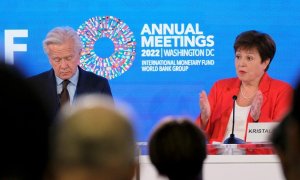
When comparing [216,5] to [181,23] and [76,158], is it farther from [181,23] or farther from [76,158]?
[76,158]

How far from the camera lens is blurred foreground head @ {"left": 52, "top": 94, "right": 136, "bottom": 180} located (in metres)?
0.84

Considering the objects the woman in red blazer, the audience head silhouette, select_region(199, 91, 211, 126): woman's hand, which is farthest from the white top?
the audience head silhouette

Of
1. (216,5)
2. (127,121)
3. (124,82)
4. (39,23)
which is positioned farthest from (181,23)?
(127,121)

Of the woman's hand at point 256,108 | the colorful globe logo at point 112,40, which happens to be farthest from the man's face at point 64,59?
the woman's hand at point 256,108

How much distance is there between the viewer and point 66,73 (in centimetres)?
500

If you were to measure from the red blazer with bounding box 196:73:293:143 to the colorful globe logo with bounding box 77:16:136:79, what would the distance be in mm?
671

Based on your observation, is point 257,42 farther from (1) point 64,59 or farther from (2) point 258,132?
(1) point 64,59

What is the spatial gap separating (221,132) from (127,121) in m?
3.98

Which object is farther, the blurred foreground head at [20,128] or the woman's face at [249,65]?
the woman's face at [249,65]

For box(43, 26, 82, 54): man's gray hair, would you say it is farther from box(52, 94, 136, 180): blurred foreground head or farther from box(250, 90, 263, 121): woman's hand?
box(52, 94, 136, 180): blurred foreground head

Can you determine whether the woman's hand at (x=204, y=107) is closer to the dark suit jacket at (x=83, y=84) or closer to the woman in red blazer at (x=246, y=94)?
the woman in red blazer at (x=246, y=94)

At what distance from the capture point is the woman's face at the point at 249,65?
191 inches

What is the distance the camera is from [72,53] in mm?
4988

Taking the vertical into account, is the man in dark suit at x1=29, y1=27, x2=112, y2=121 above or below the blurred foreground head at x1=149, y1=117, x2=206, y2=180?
above
